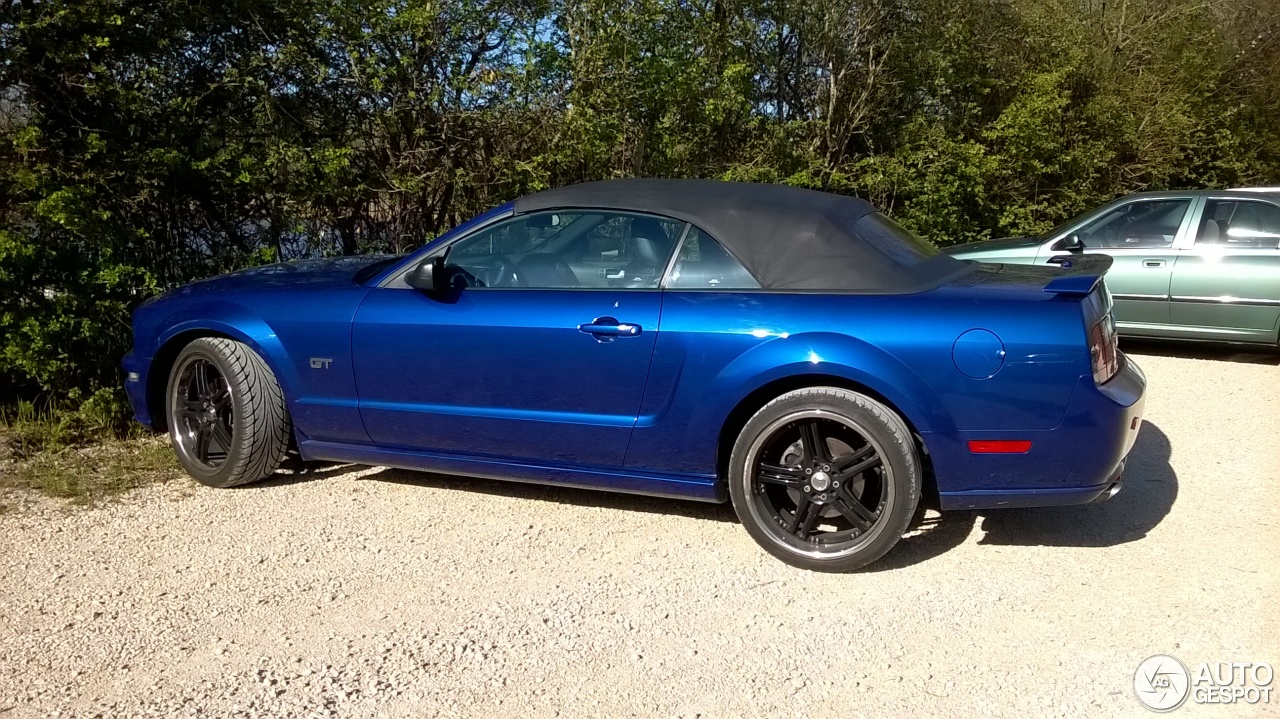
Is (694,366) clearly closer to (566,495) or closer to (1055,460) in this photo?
(566,495)

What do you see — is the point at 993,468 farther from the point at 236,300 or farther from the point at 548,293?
the point at 236,300

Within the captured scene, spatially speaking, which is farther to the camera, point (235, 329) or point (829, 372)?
point (235, 329)

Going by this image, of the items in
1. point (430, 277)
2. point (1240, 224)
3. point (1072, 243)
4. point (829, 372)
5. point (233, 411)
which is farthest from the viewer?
point (1072, 243)

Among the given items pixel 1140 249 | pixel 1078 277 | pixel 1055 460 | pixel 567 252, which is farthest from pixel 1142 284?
pixel 567 252

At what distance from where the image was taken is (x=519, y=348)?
447 centimetres

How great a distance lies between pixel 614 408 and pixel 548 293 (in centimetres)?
61

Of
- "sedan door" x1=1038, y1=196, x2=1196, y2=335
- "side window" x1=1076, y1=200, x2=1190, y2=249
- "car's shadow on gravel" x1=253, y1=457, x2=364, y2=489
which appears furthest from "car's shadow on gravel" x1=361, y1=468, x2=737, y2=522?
"side window" x1=1076, y1=200, x2=1190, y2=249

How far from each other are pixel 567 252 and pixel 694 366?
0.89 meters

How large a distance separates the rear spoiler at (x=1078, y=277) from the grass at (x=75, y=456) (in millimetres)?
4408

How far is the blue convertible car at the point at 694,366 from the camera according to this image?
393 cm
